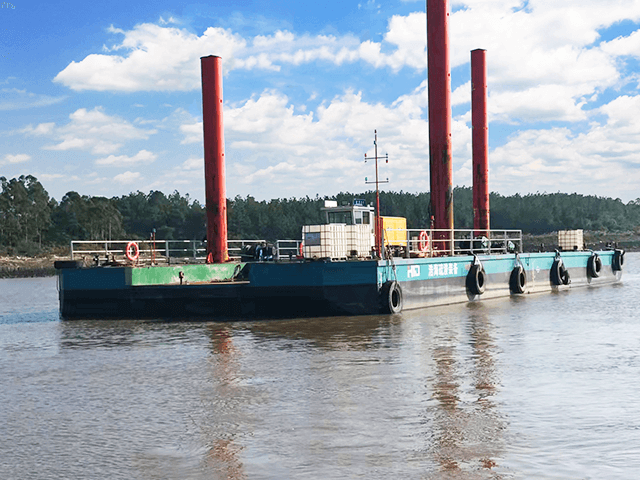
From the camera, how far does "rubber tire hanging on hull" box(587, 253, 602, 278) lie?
37.9 m

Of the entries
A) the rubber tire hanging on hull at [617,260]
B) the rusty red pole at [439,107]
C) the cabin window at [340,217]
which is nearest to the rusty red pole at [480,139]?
the rusty red pole at [439,107]

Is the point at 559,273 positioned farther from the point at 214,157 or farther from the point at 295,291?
the point at 295,291

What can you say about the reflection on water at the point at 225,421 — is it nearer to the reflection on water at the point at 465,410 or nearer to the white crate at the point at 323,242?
the reflection on water at the point at 465,410

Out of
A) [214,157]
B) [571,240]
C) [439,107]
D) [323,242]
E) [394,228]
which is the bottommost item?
[571,240]

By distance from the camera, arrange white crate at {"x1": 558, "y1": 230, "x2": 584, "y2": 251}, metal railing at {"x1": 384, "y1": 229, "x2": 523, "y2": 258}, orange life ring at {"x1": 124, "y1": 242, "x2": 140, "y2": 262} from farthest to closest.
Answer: white crate at {"x1": 558, "y1": 230, "x2": 584, "y2": 251} → orange life ring at {"x1": 124, "y1": 242, "x2": 140, "y2": 262} → metal railing at {"x1": 384, "y1": 229, "x2": 523, "y2": 258}

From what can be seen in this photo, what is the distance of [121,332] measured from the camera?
19984 millimetres

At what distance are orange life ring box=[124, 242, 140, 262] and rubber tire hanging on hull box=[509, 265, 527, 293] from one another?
13.3 m

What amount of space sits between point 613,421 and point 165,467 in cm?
454

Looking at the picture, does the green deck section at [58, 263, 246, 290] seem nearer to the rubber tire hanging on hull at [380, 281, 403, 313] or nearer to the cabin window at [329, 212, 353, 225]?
the cabin window at [329, 212, 353, 225]

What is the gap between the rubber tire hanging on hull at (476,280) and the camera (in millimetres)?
26469

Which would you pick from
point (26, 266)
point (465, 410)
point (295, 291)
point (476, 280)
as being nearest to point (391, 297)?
point (295, 291)

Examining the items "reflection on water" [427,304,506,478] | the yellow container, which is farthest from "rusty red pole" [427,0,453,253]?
"reflection on water" [427,304,506,478]

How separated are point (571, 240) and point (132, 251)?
21038 millimetres

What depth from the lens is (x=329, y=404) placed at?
9641mm
